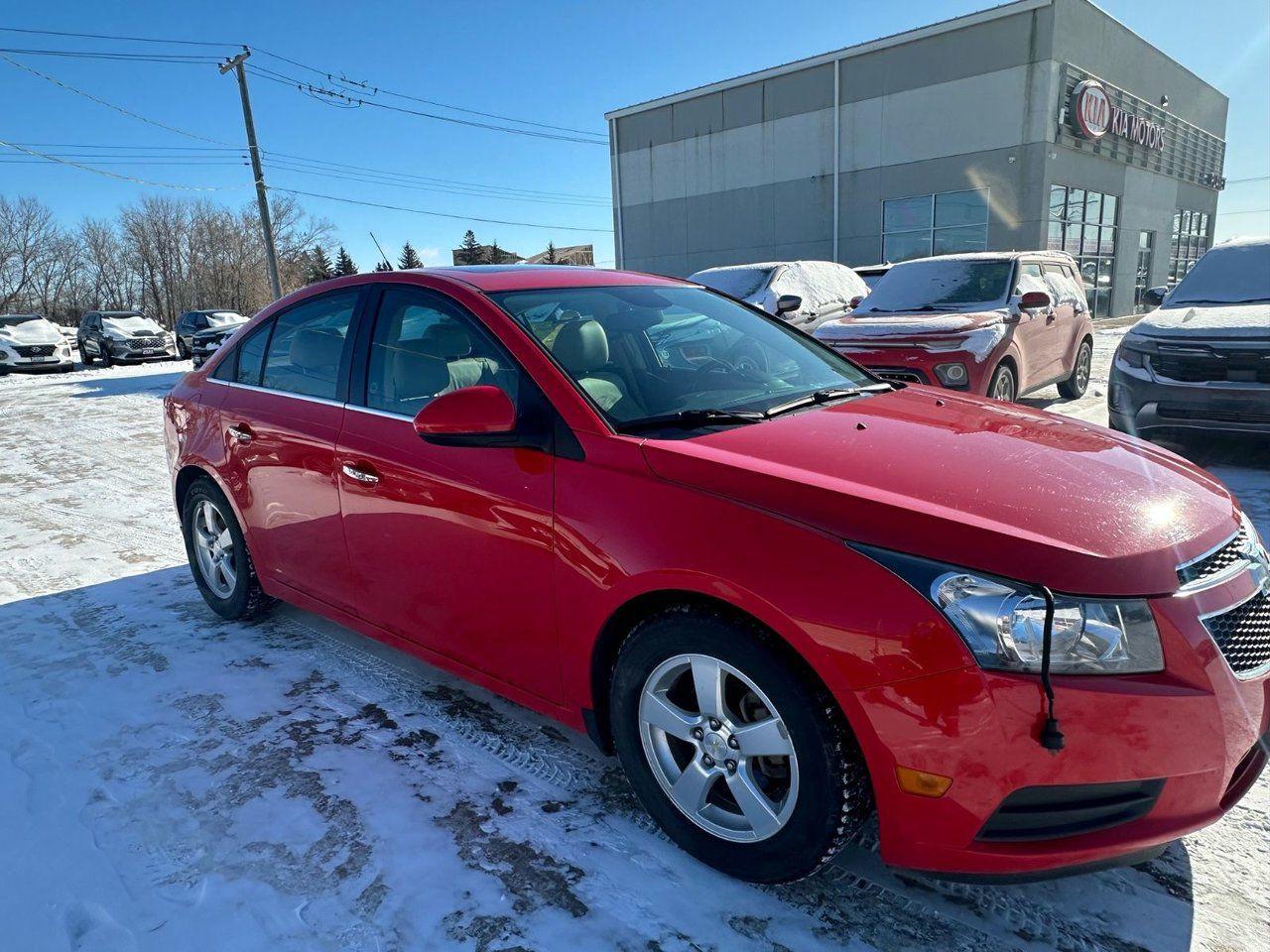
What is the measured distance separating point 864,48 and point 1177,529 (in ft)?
80.0

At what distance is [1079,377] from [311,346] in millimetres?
9077

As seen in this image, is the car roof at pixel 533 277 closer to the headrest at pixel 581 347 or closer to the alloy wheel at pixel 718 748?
the headrest at pixel 581 347

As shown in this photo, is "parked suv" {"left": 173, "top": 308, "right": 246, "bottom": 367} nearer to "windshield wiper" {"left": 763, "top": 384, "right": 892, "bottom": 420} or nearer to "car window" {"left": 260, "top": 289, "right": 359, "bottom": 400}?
"car window" {"left": 260, "top": 289, "right": 359, "bottom": 400}

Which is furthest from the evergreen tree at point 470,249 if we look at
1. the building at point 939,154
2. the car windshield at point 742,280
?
the car windshield at point 742,280

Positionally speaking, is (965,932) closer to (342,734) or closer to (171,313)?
(342,734)

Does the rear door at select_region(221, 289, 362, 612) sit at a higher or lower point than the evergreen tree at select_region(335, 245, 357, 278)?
lower

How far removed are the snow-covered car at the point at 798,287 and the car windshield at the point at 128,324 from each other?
18.5 meters

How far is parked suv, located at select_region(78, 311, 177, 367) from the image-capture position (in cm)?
2195

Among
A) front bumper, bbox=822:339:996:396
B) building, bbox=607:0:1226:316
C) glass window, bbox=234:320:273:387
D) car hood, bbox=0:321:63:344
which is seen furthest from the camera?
car hood, bbox=0:321:63:344

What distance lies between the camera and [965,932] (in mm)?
1938

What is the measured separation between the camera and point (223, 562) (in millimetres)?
3947

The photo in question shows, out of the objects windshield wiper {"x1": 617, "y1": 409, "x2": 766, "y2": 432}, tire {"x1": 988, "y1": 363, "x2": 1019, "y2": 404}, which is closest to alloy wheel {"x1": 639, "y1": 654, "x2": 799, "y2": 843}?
windshield wiper {"x1": 617, "y1": 409, "x2": 766, "y2": 432}

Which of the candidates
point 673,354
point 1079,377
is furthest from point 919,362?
point 673,354

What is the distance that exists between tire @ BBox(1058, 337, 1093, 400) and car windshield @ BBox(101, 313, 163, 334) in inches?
926
